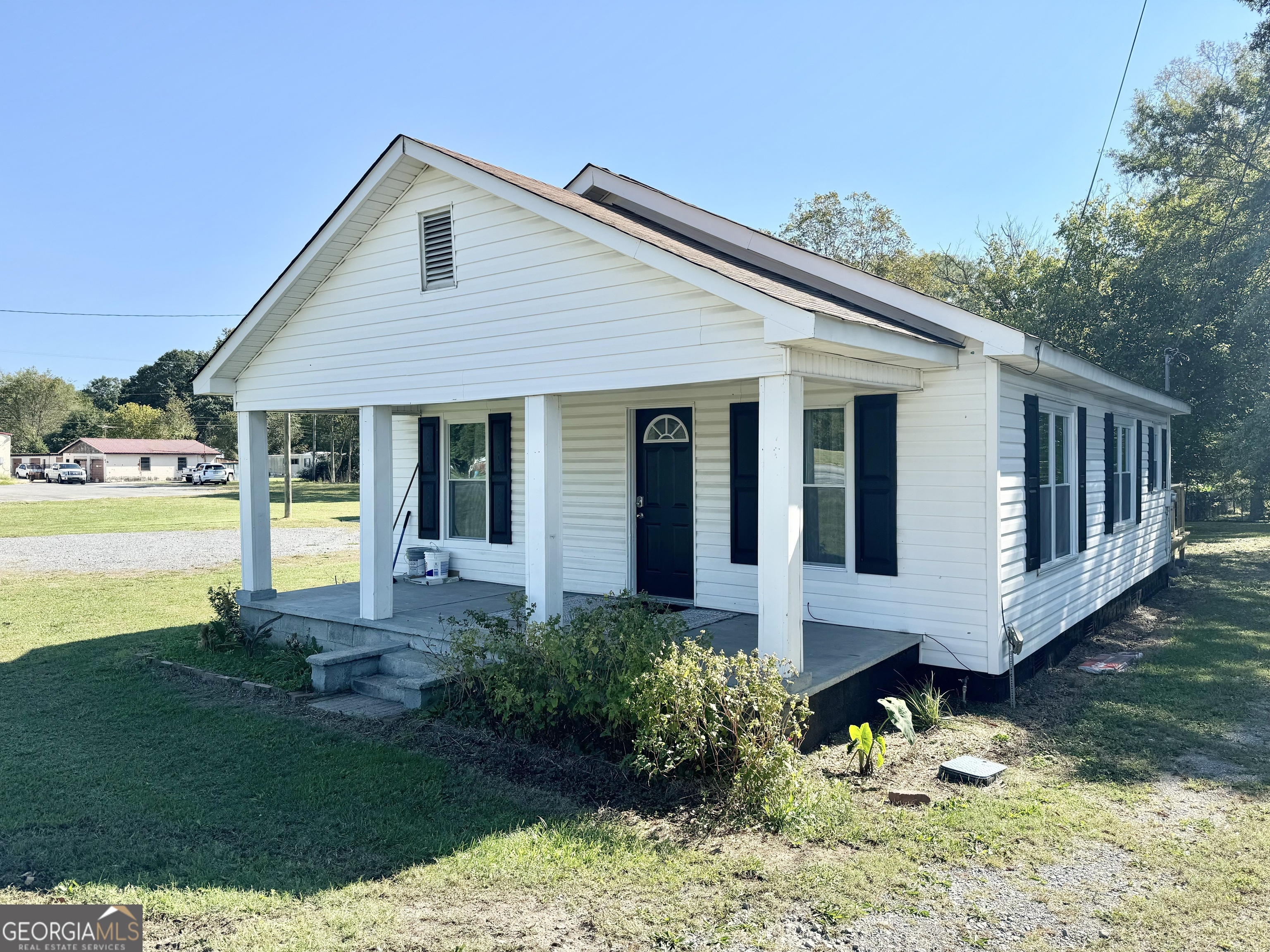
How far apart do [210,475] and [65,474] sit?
11278mm

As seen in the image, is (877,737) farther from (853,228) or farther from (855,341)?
(853,228)

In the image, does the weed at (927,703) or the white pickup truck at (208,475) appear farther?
the white pickup truck at (208,475)

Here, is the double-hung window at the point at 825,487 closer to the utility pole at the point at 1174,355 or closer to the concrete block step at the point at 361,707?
the concrete block step at the point at 361,707

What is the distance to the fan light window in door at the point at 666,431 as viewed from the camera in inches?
354

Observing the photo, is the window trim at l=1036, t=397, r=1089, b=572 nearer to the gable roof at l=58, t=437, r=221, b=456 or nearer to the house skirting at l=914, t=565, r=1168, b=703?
the house skirting at l=914, t=565, r=1168, b=703

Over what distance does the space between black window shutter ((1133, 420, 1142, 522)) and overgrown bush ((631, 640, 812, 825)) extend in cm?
990

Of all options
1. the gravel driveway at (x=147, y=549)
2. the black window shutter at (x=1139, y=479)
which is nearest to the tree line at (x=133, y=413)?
the gravel driveway at (x=147, y=549)

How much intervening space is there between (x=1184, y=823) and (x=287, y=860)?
4980mm

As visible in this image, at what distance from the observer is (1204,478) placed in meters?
29.2

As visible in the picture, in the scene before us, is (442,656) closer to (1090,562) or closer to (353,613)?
(353,613)

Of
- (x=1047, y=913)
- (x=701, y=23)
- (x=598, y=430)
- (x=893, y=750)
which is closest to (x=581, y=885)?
(x=1047, y=913)

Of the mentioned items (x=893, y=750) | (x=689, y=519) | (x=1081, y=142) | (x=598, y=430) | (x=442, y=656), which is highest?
(x=1081, y=142)

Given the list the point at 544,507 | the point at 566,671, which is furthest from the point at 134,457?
the point at 566,671

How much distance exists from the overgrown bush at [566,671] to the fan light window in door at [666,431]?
3.00 m
